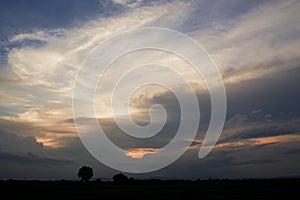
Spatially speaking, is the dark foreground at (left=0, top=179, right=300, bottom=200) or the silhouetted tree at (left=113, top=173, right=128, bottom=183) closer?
the dark foreground at (left=0, top=179, right=300, bottom=200)

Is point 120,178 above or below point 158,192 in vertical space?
above

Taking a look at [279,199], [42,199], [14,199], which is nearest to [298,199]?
[279,199]

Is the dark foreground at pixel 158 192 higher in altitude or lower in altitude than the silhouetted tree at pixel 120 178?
lower

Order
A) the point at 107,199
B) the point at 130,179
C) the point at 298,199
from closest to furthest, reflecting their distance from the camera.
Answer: the point at 298,199 < the point at 107,199 < the point at 130,179

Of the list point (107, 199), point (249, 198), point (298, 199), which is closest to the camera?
point (298, 199)

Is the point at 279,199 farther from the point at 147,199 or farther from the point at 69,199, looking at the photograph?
the point at 69,199

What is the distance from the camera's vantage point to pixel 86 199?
201 ft

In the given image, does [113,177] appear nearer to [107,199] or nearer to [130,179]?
[130,179]

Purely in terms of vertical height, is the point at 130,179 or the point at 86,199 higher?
the point at 130,179

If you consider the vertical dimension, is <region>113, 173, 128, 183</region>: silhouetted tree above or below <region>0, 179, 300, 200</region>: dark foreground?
above

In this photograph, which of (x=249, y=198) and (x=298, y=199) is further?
(x=249, y=198)

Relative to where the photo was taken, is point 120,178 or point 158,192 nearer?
point 158,192

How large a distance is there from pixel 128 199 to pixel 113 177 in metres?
134

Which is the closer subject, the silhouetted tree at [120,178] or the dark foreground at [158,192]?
the dark foreground at [158,192]
